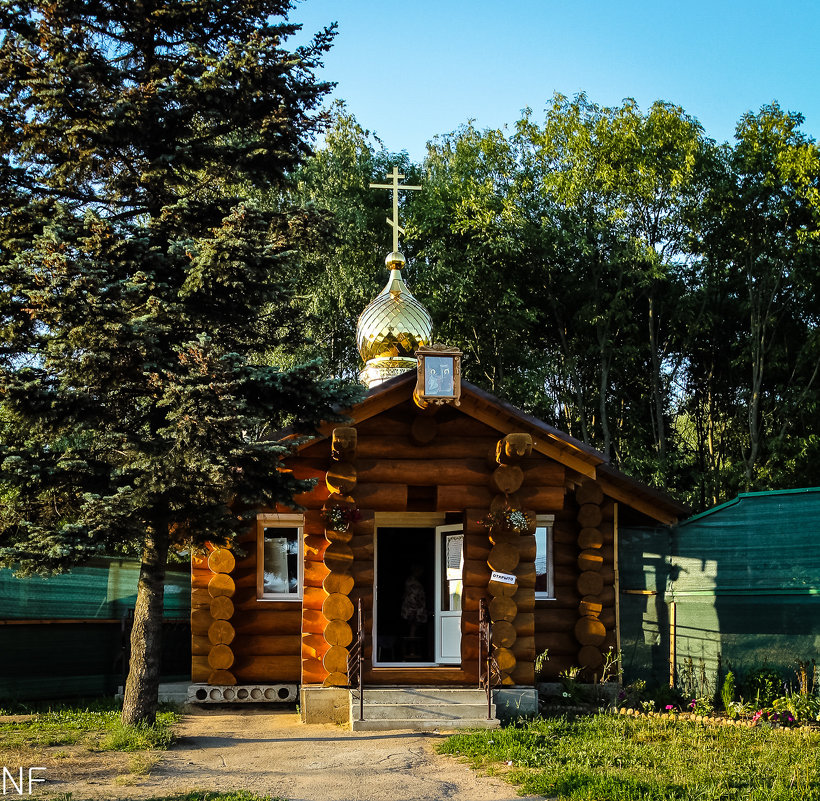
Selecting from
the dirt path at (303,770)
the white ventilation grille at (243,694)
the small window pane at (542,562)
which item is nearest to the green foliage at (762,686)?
the small window pane at (542,562)

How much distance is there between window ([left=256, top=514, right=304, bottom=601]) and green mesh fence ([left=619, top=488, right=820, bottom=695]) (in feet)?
16.7

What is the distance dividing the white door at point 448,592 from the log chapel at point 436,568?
23mm

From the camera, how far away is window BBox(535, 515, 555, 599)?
15.7m

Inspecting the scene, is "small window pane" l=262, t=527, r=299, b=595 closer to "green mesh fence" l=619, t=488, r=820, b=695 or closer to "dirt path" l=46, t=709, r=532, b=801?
"dirt path" l=46, t=709, r=532, b=801

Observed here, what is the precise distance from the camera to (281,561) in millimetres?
15469

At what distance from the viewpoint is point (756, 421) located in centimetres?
2614

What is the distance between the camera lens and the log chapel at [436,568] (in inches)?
506

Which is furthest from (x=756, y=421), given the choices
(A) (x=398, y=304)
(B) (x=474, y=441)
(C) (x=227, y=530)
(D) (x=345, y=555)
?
(C) (x=227, y=530)

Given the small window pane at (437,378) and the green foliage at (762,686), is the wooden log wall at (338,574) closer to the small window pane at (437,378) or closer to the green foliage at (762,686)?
the small window pane at (437,378)

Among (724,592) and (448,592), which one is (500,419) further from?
(724,592)

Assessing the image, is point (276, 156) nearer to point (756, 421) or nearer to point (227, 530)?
point (227, 530)

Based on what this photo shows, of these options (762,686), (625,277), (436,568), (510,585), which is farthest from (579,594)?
(625,277)

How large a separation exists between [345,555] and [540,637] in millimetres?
4061

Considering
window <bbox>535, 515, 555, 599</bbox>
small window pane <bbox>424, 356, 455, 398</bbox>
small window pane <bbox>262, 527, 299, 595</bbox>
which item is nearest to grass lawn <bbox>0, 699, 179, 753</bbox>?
small window pane <bbox>262, 527, 299, 595</bbox>
